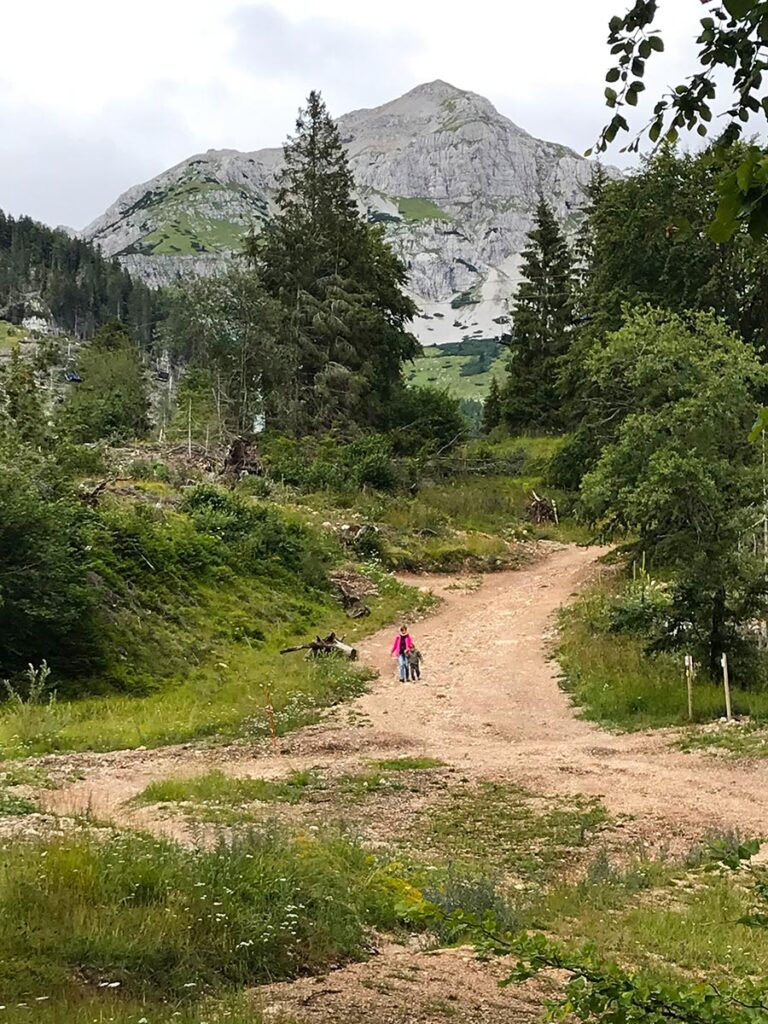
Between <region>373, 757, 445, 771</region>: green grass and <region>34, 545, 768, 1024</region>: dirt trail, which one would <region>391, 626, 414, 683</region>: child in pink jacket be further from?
<region>373, 757, 445, 771</region>: green grass

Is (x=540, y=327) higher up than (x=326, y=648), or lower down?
higher up

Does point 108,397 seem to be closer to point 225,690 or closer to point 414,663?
point 414,663

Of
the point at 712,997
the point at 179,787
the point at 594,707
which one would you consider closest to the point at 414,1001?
the point at 712,997

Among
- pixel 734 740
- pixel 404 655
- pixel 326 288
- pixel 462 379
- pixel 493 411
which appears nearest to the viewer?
pixel 734 740

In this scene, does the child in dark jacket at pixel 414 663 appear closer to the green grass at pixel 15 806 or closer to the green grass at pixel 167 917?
the green grass at pixel 15 806

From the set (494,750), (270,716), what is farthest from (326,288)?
(494,750)

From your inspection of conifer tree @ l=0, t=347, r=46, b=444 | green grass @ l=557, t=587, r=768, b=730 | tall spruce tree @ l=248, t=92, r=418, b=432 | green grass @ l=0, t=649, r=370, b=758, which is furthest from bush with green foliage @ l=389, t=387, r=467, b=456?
green grass @ l=0, t=649, r=370, b=758

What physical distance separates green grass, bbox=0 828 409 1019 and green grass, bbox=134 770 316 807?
9.57ft

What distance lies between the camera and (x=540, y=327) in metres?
50.8

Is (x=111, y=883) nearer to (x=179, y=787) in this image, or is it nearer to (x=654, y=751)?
(x=179, y=787)

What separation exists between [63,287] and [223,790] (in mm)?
116393

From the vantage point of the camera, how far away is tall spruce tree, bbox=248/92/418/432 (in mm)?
40094

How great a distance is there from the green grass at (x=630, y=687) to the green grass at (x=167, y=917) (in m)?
8.51

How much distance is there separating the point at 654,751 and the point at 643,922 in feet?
20.3
